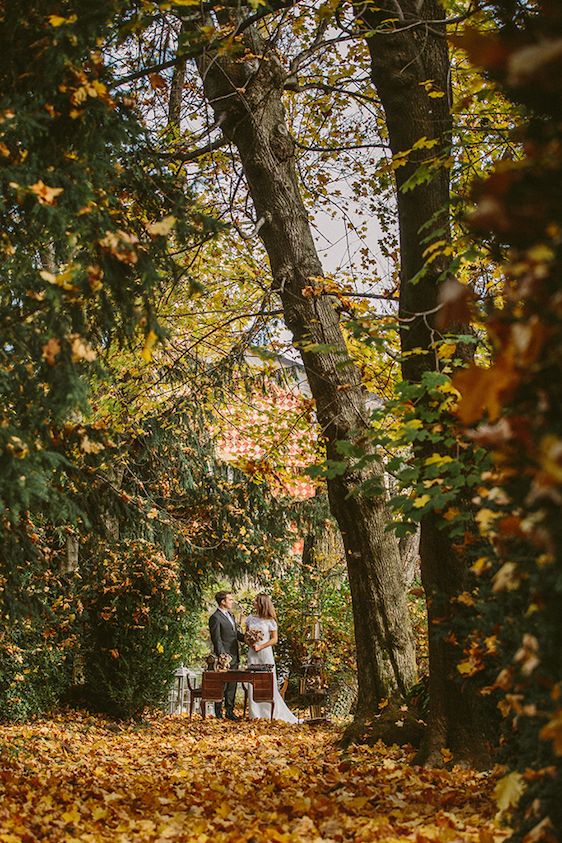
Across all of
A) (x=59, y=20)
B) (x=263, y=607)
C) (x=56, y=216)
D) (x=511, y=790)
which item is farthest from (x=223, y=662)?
(x=59, y=20)

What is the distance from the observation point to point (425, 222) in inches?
257

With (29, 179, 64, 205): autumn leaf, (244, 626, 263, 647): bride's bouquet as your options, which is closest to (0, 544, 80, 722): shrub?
(244, 626, 263, 647): bride's bouquet

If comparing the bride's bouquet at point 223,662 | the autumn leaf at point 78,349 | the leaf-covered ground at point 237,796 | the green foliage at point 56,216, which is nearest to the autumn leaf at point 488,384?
the leaf-covered ground at point 237,796

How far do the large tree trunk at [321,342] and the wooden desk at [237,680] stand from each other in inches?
195

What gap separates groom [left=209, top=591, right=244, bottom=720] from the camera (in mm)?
13859

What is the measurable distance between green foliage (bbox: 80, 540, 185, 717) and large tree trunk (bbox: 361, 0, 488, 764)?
6499 mm

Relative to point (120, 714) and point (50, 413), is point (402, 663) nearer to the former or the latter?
point (50, 413)

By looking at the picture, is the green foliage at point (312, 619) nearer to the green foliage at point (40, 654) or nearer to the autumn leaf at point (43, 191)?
the green foliage at point (40, 654)

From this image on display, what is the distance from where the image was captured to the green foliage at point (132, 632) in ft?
40.4

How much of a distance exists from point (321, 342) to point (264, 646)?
705 cm

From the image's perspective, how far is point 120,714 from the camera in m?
12.4

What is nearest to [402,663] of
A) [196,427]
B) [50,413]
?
[50,413]

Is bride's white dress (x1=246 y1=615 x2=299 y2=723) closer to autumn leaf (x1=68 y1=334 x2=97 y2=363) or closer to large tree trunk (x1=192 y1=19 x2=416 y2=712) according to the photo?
large tree trunk (x1=192 y1=19 x2=416 y2=712)

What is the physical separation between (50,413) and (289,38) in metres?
6.92
